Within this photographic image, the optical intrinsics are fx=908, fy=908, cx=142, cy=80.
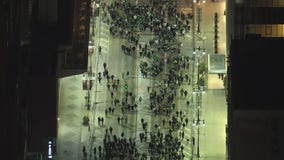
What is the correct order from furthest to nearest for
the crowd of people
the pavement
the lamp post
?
the lamp post < the pavement < the crowd of people

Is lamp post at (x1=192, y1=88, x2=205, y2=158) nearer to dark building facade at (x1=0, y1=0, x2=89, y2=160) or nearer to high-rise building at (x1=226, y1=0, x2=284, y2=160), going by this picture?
high-rise building at (x1=226, y1=0, x2=284, y2=160)

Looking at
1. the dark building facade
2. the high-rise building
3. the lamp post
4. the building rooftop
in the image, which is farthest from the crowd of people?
the dark building facade

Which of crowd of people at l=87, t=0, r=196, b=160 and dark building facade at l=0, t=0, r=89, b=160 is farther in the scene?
crowd of people at l=87, t=0, r=196, b=160

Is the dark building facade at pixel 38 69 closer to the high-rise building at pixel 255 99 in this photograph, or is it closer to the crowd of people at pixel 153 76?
the crowd of people at pixel 153 76

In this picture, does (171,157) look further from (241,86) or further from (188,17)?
(188,17)

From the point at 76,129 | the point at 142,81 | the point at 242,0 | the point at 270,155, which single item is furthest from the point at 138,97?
the point at 270,155

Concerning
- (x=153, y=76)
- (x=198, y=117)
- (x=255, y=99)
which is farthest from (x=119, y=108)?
(x=255, y=99)

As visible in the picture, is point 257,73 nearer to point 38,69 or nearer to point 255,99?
point 255,99
